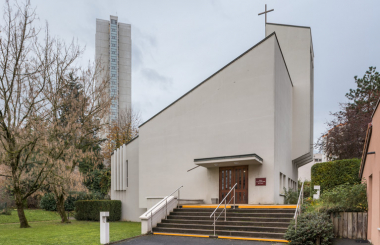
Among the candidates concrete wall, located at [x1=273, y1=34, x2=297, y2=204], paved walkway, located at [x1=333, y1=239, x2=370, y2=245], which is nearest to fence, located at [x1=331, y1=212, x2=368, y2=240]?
paved walkway, located at [x1=333, y1=239, x2=370, y2=245]

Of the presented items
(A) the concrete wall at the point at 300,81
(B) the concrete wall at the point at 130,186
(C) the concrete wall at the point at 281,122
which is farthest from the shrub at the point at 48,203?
(A) the concrete wall at the point at 300,81

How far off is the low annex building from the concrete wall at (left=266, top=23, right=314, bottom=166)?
0.20 ft

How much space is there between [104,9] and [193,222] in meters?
75.6

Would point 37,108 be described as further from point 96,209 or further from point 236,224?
point 236,224

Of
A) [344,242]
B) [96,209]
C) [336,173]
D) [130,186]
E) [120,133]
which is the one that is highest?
[120,133]

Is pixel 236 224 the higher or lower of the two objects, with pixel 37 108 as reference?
lower

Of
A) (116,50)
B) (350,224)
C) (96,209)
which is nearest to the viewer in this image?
(350,224)

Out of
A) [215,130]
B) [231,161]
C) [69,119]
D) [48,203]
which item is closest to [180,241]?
[231,161]

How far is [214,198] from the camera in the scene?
49.5 feet

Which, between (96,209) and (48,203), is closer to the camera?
(96,209)

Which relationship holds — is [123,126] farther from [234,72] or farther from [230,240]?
[230,240]

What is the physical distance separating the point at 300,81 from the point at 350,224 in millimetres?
11791

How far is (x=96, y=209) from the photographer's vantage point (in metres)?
19.9

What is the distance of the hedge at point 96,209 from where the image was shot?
1984 centimetres
